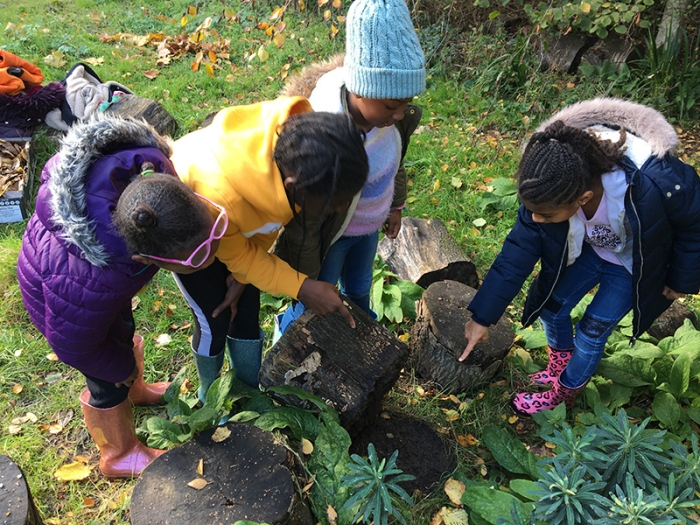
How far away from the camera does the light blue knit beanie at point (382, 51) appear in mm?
1771

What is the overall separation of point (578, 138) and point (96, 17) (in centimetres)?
783

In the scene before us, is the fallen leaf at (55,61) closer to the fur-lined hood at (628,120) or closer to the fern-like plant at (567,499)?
the fur-lined hood at (628,120)

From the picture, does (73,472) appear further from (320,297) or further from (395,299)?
(395,299)

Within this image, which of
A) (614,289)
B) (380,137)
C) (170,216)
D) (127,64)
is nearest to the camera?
(170,216)

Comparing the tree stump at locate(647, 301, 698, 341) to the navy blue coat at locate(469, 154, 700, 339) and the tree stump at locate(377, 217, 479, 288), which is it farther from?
the tree stump at locate(377, 217, 479, 288)

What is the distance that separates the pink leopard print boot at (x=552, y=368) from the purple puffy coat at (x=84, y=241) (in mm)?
2051

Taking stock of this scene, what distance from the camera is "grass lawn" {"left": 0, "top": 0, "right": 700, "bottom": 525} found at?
2.53 metres

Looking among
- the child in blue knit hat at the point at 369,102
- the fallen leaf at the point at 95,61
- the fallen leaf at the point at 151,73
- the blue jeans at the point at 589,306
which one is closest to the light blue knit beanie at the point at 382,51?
the child in blue knit hat at the point at 369,102

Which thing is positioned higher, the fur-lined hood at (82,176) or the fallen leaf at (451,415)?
the fur-lined hood at (82,176)

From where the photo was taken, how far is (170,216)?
5.02 ft

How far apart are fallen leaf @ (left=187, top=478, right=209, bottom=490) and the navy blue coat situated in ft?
4.36

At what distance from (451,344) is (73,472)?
1.87 metres

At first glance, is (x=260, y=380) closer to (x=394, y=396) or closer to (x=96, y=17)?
(x=394, y=396)

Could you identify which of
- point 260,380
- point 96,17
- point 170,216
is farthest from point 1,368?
point 96,17
